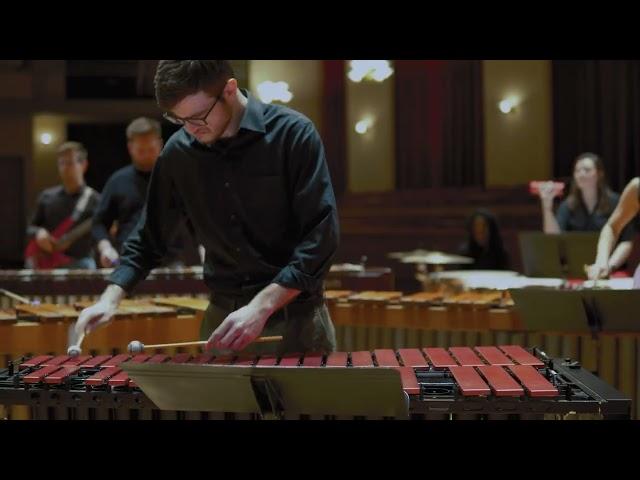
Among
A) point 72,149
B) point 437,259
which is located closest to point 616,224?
point 437,259

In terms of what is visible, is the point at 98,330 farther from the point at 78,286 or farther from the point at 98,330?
the point at 78,286

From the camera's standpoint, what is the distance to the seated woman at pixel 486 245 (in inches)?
328

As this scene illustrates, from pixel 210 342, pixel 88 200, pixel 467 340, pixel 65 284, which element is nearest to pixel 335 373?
pixel 210 342

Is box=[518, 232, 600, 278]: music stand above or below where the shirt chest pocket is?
below

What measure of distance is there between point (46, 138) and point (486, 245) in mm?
10028

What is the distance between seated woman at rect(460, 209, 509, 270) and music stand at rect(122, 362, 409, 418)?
635 cm

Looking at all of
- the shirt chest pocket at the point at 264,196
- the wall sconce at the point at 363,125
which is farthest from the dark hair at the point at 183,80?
the wall sconce at the point at 363,125

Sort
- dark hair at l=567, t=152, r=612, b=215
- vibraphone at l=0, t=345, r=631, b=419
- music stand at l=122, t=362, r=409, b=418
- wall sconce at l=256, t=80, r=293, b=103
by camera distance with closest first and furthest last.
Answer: music stand at l=122, t=362, r=409, b=418 → vibraphone at l=0, t=345, r=631, b=419 → dark hair at l=567, t=152, r=612, b=215 → wall sconce at l=256, t=80, r=293, b=103

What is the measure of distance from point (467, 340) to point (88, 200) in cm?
392

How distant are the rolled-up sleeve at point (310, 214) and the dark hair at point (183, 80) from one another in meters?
0.32

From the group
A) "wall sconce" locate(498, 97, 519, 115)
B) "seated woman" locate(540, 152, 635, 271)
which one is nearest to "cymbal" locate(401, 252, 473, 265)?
"seated woman" locate(540, 152, 635, 271)

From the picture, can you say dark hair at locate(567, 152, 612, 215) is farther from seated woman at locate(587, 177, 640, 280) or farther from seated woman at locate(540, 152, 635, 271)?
seated woman at locate(587, 177, 640, 280)

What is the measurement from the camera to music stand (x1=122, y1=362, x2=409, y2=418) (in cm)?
204

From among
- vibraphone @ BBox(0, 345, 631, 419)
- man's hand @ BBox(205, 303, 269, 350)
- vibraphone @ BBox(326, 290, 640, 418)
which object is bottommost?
vibraphone @ BBox(326, 290, 640, 418)
